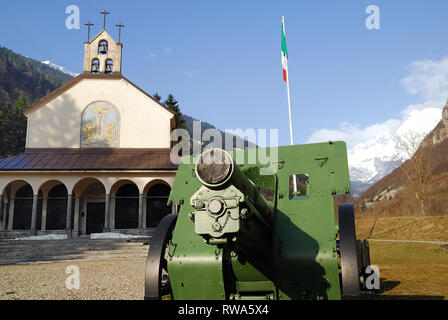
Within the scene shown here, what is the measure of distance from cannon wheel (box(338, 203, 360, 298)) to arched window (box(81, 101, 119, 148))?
940 inches

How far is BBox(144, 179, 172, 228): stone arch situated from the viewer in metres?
26.0

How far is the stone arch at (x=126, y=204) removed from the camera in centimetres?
2622

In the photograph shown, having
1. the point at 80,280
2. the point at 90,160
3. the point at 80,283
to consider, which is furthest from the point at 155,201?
the point at 80,283

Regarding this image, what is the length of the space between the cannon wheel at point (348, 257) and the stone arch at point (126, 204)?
75.1ft

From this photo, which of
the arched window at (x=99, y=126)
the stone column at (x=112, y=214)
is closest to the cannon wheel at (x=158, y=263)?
the stone column at (x=112, y=214)

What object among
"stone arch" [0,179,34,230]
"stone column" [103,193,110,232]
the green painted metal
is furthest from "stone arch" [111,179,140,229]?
the green painted metal

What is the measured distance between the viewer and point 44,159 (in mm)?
25453

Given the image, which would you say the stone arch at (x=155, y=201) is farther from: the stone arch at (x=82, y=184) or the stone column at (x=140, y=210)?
the stone arch at (x=82, y=184)

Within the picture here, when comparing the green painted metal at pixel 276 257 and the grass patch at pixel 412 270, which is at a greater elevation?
the green painted metal at pixel 276 257

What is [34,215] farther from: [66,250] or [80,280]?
[80,280]

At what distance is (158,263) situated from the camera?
461 cm

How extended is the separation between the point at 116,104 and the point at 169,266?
24171 mm
